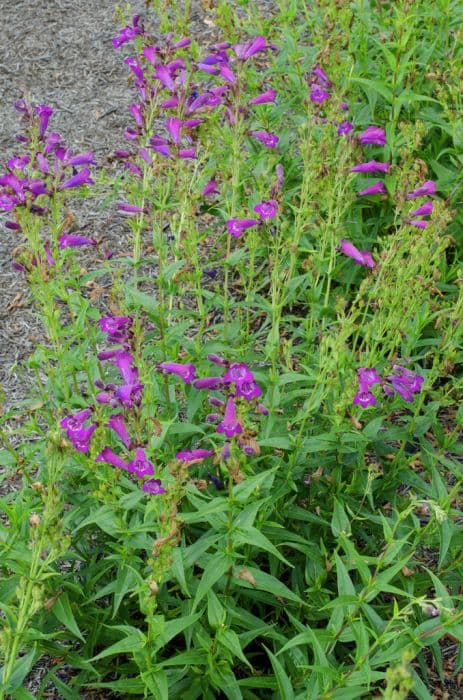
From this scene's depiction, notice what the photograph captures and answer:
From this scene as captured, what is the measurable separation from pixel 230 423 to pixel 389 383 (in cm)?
130

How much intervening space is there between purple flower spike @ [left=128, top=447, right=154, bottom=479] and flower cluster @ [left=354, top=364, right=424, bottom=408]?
117 cm

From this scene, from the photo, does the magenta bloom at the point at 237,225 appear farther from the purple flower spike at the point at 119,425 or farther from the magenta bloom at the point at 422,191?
the purple flower spike at the point at 119,425

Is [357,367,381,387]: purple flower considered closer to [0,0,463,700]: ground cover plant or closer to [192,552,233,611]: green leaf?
[0,0,463,700]: ground cover plant

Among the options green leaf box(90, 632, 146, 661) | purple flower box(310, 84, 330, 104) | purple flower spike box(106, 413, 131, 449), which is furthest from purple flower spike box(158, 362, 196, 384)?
purple flower box(310, 84, 330, 104)

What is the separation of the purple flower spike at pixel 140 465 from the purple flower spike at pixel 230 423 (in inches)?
Answer: 12.6

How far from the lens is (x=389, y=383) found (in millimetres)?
4109

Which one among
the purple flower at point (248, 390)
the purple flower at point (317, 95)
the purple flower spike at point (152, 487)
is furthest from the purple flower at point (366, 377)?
the purple flower at point (317, 95)

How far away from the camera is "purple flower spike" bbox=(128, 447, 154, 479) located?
3145 millimetres

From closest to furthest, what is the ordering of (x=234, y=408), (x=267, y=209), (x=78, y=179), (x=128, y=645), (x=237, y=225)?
(x=128, y=645) → (x=234, y=408) → (x=78, y=179) → (x=267, y=209) → (x=237, y=225)

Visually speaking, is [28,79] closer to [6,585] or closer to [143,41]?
[143,41]

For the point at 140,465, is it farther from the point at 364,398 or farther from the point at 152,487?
the point at 364,398

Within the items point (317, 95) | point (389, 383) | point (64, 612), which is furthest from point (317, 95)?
point (64, 612)

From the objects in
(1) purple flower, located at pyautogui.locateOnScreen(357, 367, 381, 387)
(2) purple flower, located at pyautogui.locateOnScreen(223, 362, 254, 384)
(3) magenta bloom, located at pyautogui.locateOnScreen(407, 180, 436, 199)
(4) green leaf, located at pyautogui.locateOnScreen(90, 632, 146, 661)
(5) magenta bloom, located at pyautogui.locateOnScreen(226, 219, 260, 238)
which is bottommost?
(4) green leaf, located at pyautogui.locateOnScreen(90, 632, 146, 661)

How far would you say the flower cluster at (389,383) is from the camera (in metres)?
3.78
